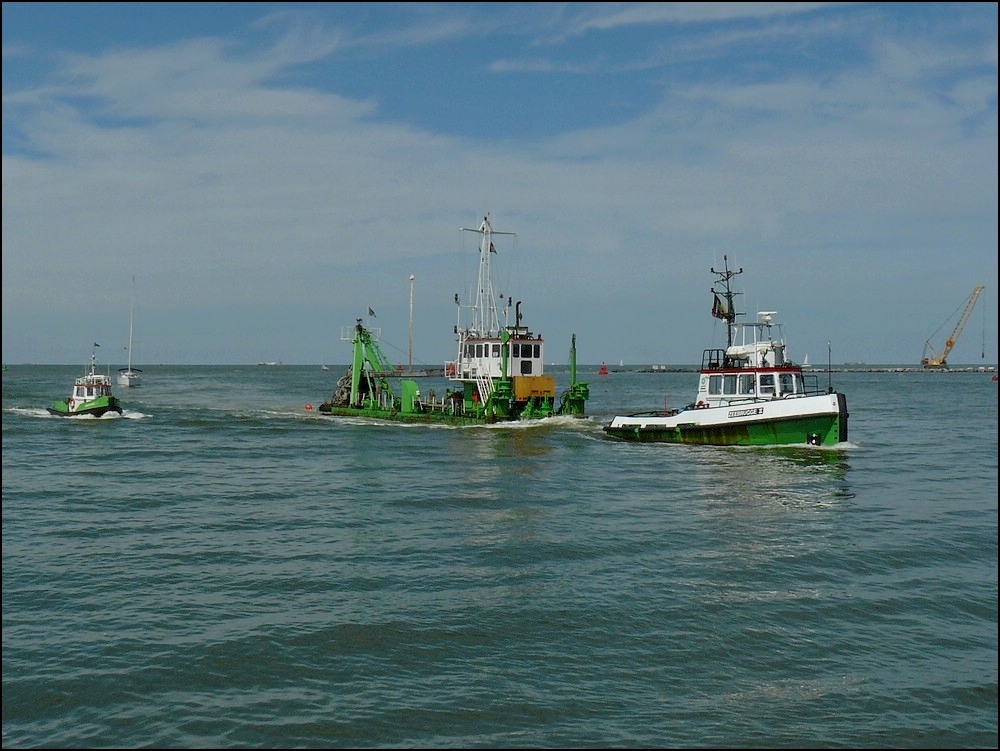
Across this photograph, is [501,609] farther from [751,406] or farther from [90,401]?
[90,401]

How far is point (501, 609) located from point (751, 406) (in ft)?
83.8

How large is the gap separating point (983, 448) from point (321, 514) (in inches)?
1317

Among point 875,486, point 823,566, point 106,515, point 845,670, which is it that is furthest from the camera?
point 875,486

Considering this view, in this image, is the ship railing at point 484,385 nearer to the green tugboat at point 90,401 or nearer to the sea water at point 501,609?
the sea water at point 501,609

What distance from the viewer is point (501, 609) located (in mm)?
14828

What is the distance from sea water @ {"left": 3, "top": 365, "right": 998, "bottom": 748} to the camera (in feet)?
34.8

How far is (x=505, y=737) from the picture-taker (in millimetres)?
10172

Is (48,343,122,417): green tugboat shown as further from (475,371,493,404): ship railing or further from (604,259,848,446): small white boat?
(604,259,848,446): small white boat

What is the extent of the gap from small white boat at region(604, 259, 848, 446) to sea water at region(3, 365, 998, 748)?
5.31 meters

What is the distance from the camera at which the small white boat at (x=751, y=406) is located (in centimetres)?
3619

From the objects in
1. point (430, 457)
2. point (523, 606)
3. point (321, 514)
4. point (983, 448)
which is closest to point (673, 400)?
point (983, 448)

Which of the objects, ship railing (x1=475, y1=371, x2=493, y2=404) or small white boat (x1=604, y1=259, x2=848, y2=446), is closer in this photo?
small white boat (x1=604, y1=259, x2=848, y2=446)

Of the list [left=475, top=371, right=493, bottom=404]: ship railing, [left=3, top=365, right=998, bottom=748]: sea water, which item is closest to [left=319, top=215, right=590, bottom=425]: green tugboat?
[left=475, top=371, right=493, bottom=404]: ship railing

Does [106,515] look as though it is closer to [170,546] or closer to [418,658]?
[170,546]
